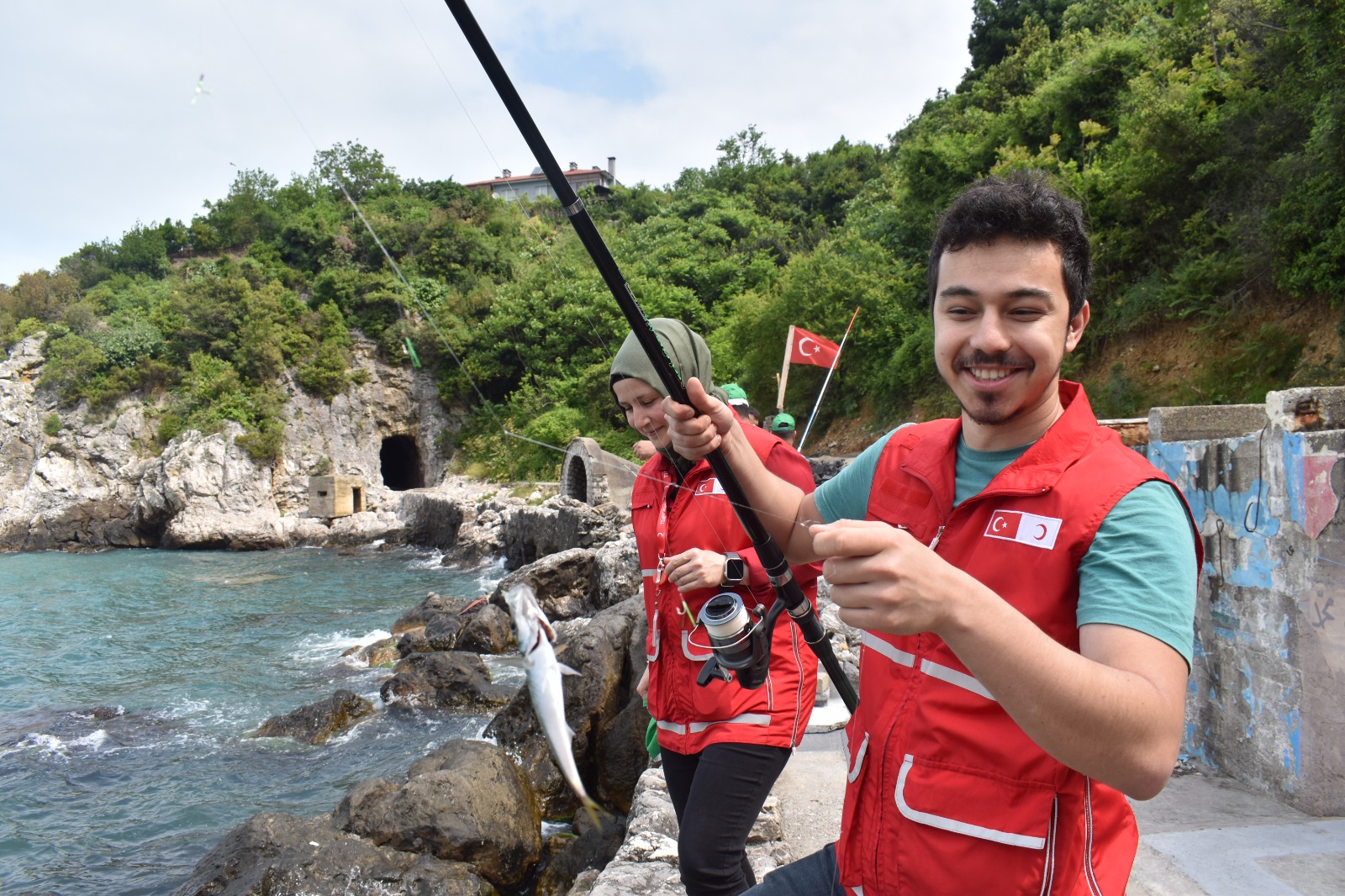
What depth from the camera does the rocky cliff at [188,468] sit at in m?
34.0

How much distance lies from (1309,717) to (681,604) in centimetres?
317

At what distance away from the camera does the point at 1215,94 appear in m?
13.8

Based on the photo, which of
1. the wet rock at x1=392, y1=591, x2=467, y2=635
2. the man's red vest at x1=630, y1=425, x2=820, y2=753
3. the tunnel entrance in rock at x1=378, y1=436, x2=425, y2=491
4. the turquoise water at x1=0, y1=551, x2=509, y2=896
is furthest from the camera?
the tunnel entrance in rock at x1=378, y1=436, x2=425, y2=491

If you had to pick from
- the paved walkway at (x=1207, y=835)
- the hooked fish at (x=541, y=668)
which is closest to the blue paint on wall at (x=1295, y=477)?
the paved walkway at (x=1207, y=835)

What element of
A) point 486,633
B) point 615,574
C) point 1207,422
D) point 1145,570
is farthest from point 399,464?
point 1145,570

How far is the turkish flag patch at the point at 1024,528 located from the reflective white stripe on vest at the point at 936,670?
0.25 m

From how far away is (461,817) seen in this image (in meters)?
5.50

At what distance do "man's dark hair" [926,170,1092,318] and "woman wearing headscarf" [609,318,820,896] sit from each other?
1.16 metres

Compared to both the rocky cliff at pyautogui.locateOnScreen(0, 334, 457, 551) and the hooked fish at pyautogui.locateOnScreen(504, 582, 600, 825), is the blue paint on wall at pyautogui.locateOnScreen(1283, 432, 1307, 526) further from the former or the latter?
the rocky cliff at pyautogui.locateOnScreen(0, 334, 457, 551)

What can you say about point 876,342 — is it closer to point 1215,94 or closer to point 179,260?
point 1215,94

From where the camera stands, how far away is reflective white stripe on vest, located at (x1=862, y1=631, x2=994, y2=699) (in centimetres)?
136

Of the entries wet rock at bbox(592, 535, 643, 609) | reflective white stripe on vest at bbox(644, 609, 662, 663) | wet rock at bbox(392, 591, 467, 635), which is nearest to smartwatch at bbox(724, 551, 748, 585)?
reflective white stripe on vest at bbox(644, 609, 662, 663)

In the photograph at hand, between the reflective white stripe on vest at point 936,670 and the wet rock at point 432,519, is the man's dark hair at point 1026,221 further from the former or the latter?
the wet rock at point 432,519

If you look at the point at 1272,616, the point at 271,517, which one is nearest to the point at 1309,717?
the point at 1272,616
